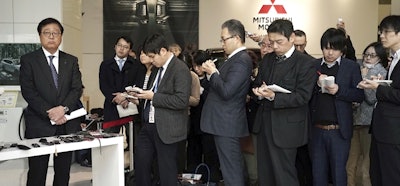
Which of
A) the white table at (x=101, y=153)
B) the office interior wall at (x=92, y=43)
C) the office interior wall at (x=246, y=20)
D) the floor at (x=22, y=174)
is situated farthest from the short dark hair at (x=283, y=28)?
the office interior wall at (x=92, y=43)

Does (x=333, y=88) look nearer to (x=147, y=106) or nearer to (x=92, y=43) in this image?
(x=147, y=106)

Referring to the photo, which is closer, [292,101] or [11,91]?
[292,101]

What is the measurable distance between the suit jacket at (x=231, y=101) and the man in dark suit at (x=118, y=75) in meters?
1.33

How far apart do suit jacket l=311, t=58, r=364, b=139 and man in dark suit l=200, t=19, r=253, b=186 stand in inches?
22.4

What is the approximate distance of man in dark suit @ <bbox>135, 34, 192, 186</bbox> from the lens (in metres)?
3.31

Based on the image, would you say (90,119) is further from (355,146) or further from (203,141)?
(355,146)

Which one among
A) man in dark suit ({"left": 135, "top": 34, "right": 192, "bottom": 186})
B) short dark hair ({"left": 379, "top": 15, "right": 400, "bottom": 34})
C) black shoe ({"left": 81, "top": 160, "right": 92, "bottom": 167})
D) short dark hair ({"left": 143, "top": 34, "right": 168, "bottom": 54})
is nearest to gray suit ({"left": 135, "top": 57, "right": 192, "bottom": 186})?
man in dark suit ({"left": 135, "top": 34, "right": 192, "bottom": 186})

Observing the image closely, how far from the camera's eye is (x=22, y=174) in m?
Answer: 4.92

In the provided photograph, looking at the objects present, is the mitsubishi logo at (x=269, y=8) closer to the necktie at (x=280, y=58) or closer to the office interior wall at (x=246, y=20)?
the office interior wall at (x=246, y=20)

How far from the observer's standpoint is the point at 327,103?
3324 millimetres

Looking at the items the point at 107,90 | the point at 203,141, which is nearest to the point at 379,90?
the point at 203,141

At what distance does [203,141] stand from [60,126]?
166 cm

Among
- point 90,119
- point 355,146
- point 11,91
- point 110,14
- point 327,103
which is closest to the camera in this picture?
point 327,103

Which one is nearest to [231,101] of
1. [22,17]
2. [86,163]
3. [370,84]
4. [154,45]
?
[154,45]
